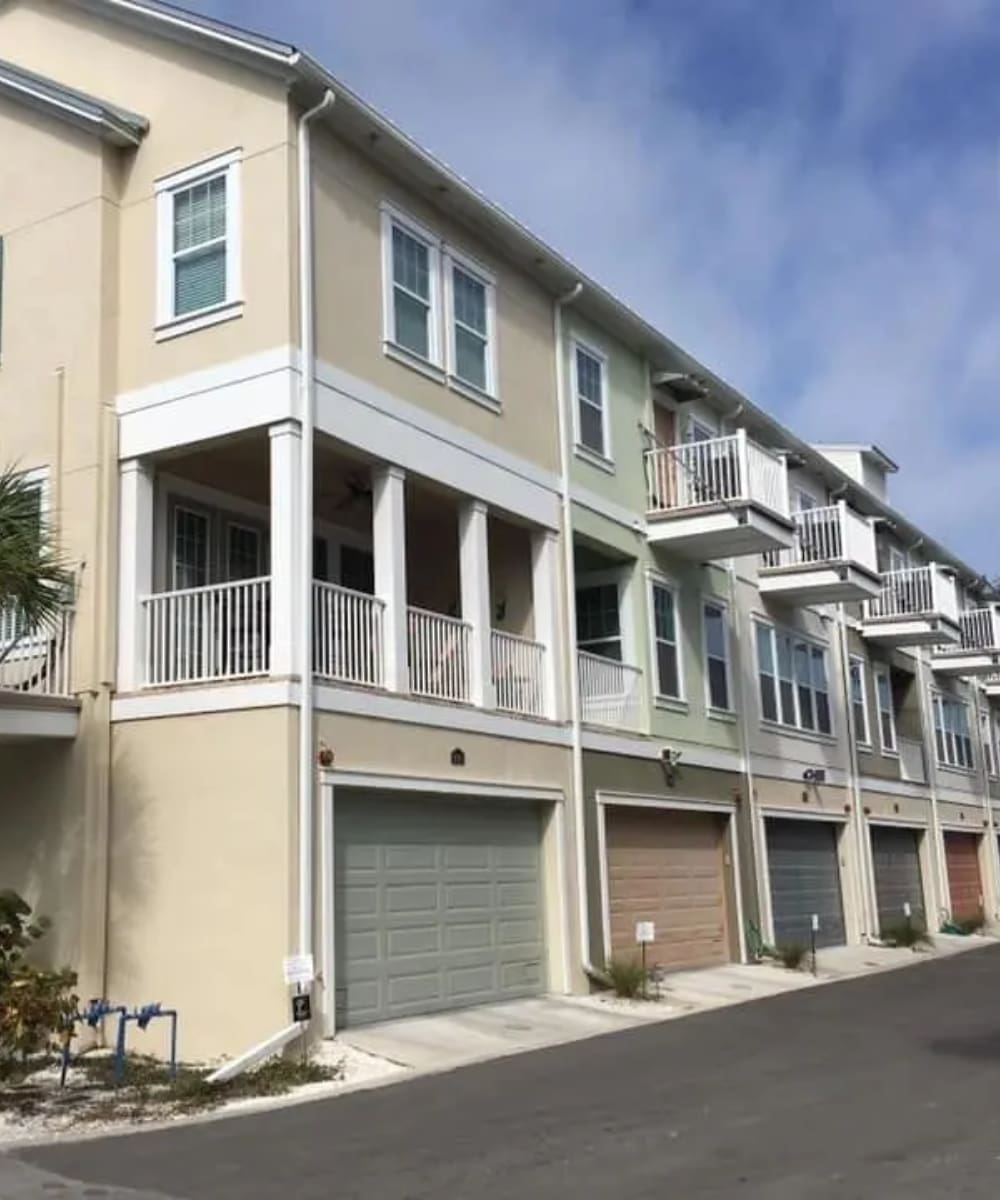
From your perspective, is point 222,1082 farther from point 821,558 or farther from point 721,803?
point 821,558

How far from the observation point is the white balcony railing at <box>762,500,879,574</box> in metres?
24.4

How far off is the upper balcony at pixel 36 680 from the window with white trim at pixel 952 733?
2395 centimetres

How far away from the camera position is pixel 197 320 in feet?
47.3

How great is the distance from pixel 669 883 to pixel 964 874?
1732 cm

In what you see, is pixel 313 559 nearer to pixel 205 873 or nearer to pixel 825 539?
pixel 205 873

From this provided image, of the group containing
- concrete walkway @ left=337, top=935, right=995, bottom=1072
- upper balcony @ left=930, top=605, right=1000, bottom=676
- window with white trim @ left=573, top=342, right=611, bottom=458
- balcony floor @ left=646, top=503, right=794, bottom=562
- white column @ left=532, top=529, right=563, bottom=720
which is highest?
window with white trim @ left=573, top=342, right=611, bottom=458

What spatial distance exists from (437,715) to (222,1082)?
16.1 ft

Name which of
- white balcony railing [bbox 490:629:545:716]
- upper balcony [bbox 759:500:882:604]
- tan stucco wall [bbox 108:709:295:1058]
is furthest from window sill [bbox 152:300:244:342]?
upper balcony [bbox 759:500:882:604]

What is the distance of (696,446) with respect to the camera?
68.3 ft

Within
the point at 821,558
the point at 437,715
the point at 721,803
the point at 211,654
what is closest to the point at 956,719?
the point at 821,558

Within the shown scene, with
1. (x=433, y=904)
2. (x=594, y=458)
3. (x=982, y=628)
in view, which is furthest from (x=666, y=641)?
(x=982, y=628)

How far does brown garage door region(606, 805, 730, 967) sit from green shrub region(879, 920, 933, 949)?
6195 millimetres

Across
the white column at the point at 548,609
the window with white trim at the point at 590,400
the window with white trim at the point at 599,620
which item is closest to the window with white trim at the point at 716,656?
the window with white trim at the point at 599,620

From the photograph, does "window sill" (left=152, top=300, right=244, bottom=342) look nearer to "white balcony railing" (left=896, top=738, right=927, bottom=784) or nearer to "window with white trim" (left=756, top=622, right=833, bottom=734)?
"window with white trim" (left=756, top=622, right=833, bottom=734)
